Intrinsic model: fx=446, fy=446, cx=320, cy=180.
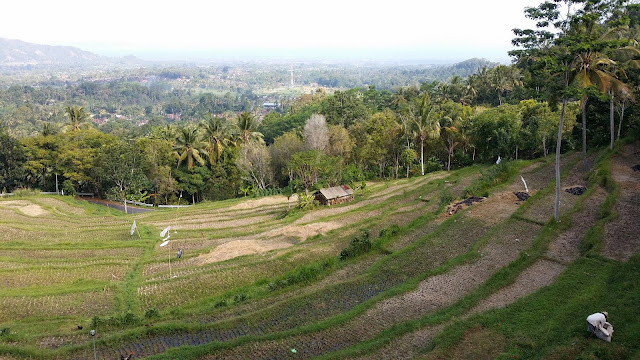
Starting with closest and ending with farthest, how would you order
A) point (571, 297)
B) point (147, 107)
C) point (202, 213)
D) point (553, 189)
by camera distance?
1. point (571, 297)
2. point (553, 189)
3. point (202, 213)
4. point (147, 107)

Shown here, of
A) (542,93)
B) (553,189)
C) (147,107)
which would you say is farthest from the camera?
(147,107)

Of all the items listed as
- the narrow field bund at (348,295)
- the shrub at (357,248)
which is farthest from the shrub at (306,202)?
the narrow field bund at (348,295)

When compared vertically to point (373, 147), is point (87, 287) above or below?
below

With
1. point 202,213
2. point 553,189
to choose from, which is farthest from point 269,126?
point 553,189

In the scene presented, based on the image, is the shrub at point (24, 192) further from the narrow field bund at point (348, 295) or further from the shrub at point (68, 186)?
the narrow field bund at point (348, 295)

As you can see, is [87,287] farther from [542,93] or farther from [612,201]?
[612,201]

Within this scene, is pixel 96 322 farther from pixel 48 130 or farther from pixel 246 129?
pixel 48 130

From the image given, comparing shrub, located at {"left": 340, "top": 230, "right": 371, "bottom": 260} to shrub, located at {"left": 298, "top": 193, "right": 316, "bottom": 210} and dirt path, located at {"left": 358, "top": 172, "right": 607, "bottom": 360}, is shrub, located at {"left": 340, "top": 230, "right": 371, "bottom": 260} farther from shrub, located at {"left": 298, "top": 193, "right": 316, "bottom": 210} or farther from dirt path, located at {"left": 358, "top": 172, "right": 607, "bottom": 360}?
shrub, located at {"left": 298, "top": 193, "right": 316, "bottom": 210}

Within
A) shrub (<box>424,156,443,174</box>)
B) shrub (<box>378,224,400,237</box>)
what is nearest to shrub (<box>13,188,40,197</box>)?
shrub (<box>378,224,400,237</box>)
